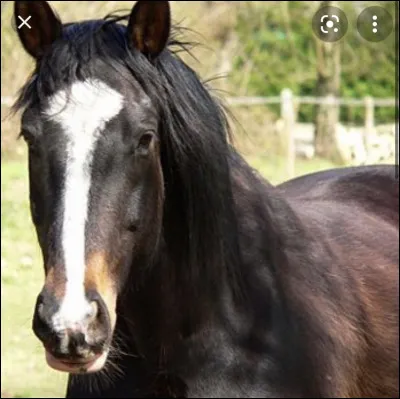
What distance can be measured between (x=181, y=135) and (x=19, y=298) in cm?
578

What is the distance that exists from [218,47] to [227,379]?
17.7 meters

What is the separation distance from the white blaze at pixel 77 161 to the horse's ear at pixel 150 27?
0.77ft

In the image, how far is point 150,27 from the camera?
319 cm

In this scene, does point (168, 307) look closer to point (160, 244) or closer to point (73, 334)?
point (160, 244)

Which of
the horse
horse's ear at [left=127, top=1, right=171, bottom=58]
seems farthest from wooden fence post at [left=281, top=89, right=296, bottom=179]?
horse's ear at [left=127, top=1, right=171, bottom=58]

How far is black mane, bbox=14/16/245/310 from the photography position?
3.11m

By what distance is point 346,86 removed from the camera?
2781 centimetres

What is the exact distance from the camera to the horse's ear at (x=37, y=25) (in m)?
3.19

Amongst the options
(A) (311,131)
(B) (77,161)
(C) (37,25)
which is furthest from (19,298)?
(A) (311,131)

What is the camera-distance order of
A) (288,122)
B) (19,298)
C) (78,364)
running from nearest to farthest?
1. (78,364)
2. (19,298)
3. (288,122)

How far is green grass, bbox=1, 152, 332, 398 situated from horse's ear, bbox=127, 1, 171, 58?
1101mm

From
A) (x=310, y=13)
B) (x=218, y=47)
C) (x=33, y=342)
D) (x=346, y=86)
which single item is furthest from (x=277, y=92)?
(x=33, y=342)

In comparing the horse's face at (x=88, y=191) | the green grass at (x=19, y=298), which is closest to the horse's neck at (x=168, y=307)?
the horse's face at (x=88, y=191)

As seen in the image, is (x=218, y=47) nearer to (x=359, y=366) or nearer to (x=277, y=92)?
(x=277, y=92)
